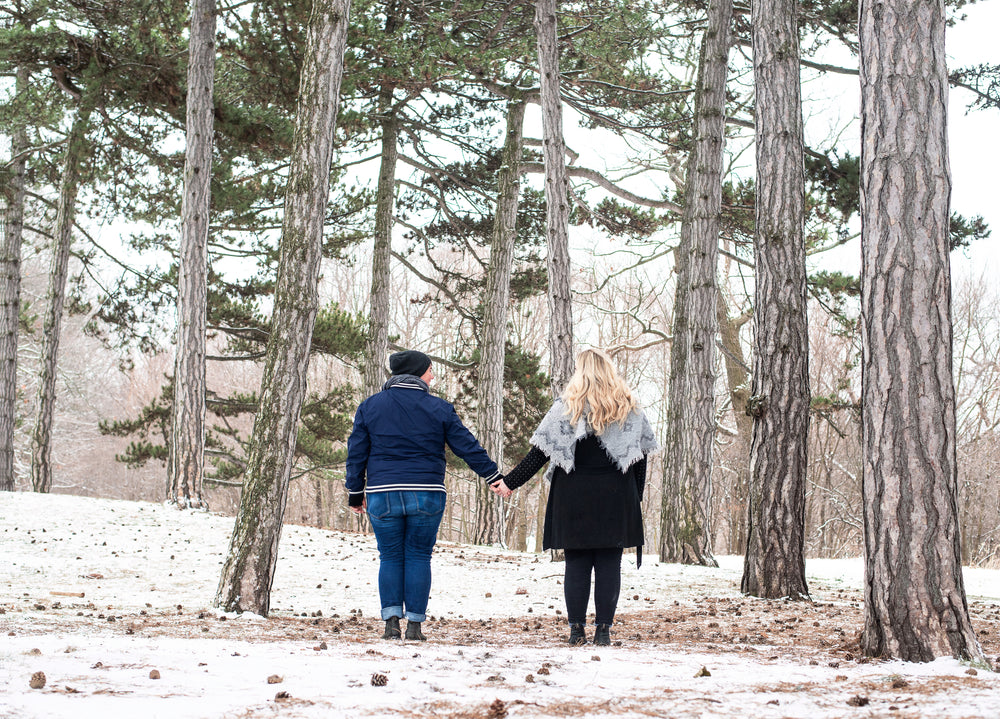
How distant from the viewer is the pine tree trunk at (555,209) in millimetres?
10500

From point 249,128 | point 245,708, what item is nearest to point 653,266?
point 249,128

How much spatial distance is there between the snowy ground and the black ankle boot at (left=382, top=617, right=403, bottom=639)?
0.30 ft

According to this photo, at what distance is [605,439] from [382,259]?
40.3ft

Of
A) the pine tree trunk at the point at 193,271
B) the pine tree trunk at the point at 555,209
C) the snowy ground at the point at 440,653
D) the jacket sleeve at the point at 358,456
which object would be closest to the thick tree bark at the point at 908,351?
the snowy ground at the point at 440,653

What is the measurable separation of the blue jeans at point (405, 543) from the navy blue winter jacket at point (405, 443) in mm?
68

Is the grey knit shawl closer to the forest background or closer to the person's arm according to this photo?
the person's arm

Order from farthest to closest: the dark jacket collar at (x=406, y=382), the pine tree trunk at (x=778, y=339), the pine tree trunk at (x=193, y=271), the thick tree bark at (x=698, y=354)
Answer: the pine tree trunk at (x=193, y=271) → the thick tree bark at (x=698, y=354) → the pine tree trunk at (x=778, y=339) → the dark jacket collar at (x=406, y=382)

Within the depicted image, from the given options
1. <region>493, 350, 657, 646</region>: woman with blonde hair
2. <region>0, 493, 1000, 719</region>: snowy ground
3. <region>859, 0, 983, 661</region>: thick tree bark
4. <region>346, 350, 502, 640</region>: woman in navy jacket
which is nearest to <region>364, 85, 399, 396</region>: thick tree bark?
<region>0, 493, 1000, 719</region>: snowy ground

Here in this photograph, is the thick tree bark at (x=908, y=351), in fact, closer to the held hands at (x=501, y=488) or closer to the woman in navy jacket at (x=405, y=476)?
the held hands at (x=501, y=488)

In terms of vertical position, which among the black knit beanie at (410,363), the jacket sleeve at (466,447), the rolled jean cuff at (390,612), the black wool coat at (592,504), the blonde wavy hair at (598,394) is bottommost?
the rolled jean cuff at (390,612)

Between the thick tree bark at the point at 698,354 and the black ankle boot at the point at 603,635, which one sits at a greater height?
the thick tree bark at the point at 698,354

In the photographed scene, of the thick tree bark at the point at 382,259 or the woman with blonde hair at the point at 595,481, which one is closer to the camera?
the woman with blonde hair at the point at 595,481

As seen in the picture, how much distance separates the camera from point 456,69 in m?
14.8

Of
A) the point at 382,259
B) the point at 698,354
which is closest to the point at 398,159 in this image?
the point at 382,259
